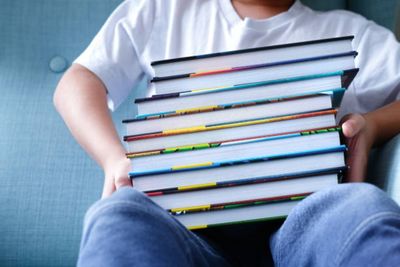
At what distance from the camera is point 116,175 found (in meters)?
0.69

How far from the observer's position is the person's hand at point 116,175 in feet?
2.20

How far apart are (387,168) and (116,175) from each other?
0.35 m

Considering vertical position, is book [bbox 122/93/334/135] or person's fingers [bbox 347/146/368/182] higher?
book [bbox 122/93/334/135]

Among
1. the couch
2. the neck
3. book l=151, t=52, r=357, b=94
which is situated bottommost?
the couch

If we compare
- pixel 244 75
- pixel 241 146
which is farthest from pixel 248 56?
pixel 241 146

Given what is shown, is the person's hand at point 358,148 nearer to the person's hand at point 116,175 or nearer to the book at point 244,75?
the book at point 244,75

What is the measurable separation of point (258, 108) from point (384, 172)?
0.21 meters

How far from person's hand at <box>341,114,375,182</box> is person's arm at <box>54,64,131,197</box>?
28cm

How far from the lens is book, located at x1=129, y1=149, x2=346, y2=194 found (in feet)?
2.01

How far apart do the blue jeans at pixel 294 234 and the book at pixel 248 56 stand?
0.23 metres

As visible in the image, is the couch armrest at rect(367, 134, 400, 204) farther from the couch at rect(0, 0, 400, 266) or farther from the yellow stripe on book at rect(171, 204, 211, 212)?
the yellow stripe on book at rect(171, 204, 211, 212)

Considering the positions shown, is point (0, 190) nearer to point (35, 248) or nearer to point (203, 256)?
point (35, 248)

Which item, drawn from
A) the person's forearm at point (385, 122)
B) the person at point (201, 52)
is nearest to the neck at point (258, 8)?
the person at point (201, 52)

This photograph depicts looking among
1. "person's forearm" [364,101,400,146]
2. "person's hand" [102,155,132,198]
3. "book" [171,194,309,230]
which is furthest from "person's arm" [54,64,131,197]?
"person's forearm" [364,101,400,146]
